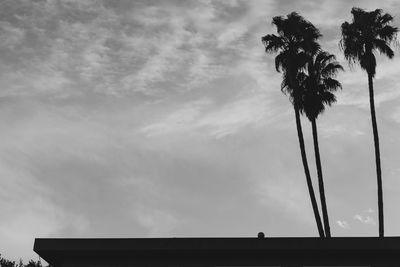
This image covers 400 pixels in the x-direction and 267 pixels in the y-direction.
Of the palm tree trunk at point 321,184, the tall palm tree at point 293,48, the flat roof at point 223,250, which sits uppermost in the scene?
the tall palm tree at point 293,48

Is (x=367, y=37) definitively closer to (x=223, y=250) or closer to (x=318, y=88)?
(x=318, y=88)

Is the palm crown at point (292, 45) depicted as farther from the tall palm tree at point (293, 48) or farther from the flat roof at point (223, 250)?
the flat roof at point (223, 250)

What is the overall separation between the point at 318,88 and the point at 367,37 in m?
4.04

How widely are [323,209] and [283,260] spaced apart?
13.2 m

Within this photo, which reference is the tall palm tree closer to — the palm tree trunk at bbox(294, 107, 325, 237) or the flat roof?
the palm tree trunk at bbox(294, 107, 325, 237)

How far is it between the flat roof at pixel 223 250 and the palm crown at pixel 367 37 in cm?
1682

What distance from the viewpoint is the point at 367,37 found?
34.7 meters

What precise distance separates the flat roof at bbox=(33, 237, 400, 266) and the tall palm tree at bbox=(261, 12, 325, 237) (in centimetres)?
1361

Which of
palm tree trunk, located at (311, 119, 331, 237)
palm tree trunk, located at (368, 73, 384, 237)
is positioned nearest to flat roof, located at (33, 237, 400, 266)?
palm tree trunk, located at (311, 119, 331, 237)

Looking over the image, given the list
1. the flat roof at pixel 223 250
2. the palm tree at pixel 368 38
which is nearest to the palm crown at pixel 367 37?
the palm tree at pixel 368 38

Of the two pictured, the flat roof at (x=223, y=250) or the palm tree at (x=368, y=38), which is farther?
the palm tree at (x=368, y=38)

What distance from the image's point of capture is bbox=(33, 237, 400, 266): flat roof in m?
20.2

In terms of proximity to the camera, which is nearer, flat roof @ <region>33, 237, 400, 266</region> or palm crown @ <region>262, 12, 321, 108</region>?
flat roof @ <region>33, 237, 400, 266</region>

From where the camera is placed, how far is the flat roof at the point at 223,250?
20.2m
